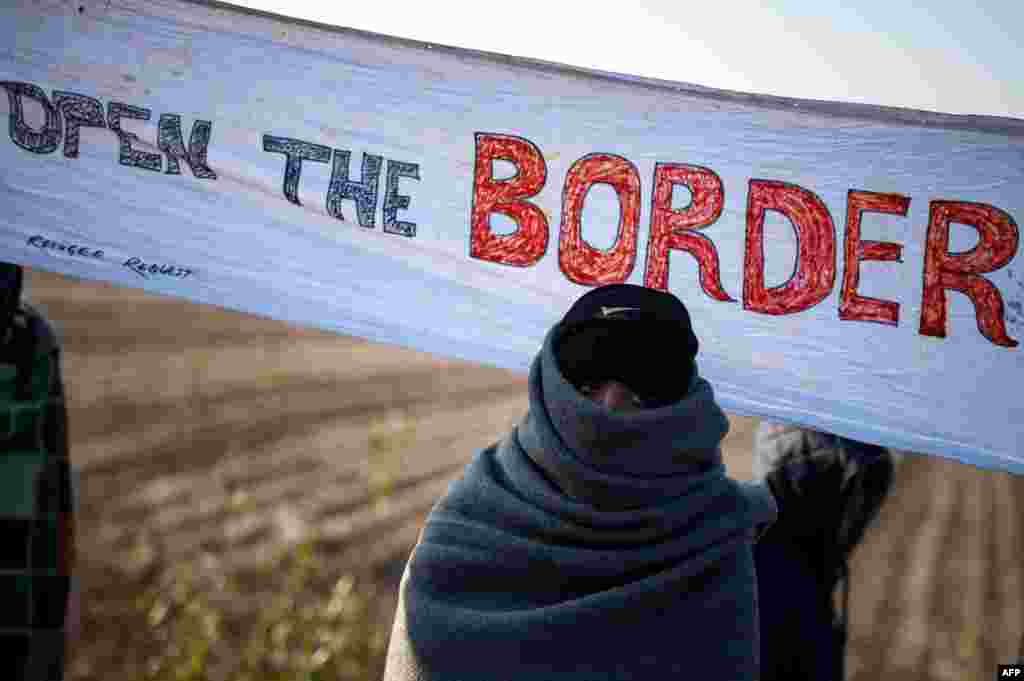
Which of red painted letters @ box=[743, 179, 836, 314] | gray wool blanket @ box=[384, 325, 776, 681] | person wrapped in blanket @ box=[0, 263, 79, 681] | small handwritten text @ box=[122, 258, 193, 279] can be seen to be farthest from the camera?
person wrapped in blanket @ box=[0, 263, 79, 681]

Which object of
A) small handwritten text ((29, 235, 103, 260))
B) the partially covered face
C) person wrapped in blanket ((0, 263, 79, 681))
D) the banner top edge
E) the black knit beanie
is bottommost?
person wrapped in blanket ((0, 263, 79, 681))

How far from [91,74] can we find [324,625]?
8.65ft

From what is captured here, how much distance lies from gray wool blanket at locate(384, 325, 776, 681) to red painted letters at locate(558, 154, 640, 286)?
0.92 m

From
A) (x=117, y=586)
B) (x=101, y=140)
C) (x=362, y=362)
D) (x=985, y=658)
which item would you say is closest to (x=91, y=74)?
(x=101, y=140)

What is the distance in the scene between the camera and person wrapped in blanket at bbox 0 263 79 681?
10.9ft

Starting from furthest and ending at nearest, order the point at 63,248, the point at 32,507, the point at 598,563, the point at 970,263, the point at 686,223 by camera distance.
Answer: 1. the point at 32,507
2. the point at 63,248
3. the point at 686,223
4. the point at 970,263
5. the point at 598,563

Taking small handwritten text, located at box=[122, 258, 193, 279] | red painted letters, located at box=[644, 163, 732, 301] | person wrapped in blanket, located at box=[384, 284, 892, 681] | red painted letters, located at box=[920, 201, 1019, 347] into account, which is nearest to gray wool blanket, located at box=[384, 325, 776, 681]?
person wrapped in blanket, located at box=[384, 284, 892, 681]

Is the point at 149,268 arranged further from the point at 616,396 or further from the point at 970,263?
the point at 970,263

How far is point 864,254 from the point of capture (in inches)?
117

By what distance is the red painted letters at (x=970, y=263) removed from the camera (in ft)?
9.56

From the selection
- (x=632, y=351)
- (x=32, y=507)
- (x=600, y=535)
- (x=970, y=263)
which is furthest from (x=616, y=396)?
(x=32, y=507)

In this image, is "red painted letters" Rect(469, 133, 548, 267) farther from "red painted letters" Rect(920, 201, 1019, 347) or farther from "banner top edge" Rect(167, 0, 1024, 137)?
"red painted letters" Rect(920, 201, 1019, 347)

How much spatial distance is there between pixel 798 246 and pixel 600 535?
128 centimetres

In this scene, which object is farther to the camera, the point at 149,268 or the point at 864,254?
the point at 149,268
